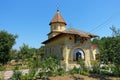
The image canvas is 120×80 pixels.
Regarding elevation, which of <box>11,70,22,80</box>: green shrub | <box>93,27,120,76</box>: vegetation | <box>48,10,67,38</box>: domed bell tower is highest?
<box>48,10,67,38</box>: domed bell tower

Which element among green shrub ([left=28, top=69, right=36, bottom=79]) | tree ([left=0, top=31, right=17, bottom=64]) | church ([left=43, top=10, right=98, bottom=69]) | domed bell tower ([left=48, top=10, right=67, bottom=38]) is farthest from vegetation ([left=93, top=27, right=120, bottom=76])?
tree ([left=0, top=31, right=17, bottom=64])

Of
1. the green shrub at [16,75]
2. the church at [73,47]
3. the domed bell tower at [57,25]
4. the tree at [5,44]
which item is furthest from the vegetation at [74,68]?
the tree at [5,44]

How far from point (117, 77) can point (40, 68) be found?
352 inches

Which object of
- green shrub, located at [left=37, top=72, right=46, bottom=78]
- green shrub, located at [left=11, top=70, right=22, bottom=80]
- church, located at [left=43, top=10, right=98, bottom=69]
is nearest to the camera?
green shrub, located at [left=11, top=70, right=22, bottom=80]

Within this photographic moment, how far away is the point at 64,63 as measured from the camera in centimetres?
3041

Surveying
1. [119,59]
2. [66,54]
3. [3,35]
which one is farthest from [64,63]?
[3,35]

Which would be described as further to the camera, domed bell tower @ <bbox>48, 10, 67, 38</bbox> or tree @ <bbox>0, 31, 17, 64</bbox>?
domed bell tower @ <bbox>48, 10, 67, 38</bbox>

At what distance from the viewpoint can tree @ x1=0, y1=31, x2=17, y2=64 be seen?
40.2 meters

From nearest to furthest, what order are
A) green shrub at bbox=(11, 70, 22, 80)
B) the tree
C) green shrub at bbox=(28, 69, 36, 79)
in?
green shrub at bbox=(11, 70, 22, 80)
green shrub at bbox=(28, 69, 36, 79)
the tree

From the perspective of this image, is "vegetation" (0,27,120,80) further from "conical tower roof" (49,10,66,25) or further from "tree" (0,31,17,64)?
"tree" (0,31,17,64)

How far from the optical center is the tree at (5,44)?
132 feet

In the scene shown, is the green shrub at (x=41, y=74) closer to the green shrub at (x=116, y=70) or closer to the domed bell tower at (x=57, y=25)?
the green shrub at (x=116, y=70)

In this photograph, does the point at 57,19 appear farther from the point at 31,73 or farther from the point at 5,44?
the point at 31,73

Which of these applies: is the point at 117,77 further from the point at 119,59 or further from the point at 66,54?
the point at 66,54
